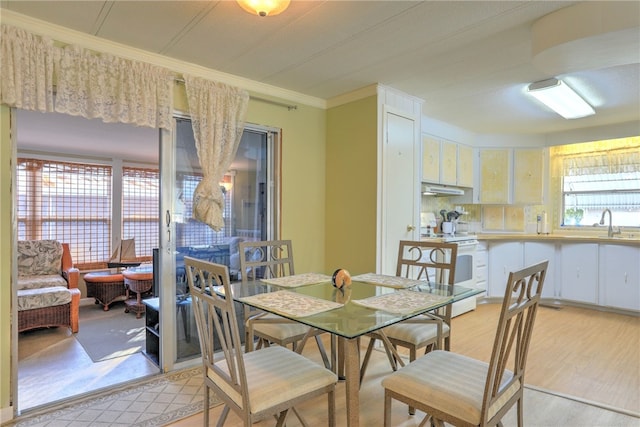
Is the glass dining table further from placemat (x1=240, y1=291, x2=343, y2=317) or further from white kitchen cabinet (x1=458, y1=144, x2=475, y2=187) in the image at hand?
white kitchen cabinet (x1=458, y1=144, x2=475, y2=187)

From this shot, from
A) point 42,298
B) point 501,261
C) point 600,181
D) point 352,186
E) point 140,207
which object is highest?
point 600,181

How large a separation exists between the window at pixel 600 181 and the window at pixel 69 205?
704 centimetres

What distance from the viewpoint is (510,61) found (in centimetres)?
265

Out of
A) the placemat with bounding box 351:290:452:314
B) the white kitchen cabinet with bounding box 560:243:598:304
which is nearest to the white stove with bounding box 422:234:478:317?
the white kitchen cabinet with bounding box 560:243:598:304

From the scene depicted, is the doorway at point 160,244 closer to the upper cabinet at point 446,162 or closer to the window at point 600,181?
the upper cabinet at point 446,162

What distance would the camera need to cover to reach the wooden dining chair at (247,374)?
4.61 ft

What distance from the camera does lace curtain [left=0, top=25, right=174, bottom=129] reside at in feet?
6.65

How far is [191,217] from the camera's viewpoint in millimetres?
2852

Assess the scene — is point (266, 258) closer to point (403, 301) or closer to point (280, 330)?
point (280, 330)

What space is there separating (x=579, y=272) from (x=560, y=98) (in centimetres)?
244

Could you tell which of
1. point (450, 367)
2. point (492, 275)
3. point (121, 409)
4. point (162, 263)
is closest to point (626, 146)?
point (492, 275)

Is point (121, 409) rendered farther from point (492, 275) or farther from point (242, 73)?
point (492, 275)

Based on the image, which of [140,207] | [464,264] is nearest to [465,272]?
[464,264]

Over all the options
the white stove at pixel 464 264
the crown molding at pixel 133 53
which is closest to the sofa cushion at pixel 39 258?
the crown molding at pixel 133 53
